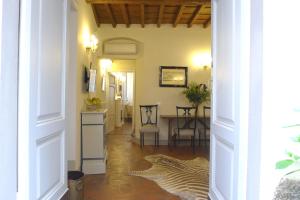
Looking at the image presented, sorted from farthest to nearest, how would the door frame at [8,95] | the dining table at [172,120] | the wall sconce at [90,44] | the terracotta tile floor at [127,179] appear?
1. the dining table at [172,120]
2. the wall sconce at [90,44]
3. the terracotta tile floor at [127,179]
4. the door frame at [8,95]

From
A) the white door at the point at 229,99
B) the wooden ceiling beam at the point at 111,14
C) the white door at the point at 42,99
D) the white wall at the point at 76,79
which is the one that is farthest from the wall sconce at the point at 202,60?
the white door at the point at 42,99

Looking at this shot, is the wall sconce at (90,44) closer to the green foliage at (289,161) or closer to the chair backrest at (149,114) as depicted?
the chair backrest at (149,114)

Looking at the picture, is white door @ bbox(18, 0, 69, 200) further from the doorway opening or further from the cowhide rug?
the doorway opening

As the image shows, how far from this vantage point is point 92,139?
478cm

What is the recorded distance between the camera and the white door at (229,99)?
5.33 feet

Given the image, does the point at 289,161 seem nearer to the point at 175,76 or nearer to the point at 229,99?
the point at 229,99

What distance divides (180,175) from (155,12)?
3.93m

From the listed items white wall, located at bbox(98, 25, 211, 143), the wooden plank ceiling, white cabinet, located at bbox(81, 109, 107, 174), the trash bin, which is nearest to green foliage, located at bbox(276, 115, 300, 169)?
the trash bin

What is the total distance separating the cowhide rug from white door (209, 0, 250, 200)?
4.68ft

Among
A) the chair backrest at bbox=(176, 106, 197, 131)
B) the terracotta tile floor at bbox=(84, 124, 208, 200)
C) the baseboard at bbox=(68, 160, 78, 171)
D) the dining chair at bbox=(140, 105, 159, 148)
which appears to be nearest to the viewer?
the terracotta tile floor at bbox=(84, 124, 208, 200)

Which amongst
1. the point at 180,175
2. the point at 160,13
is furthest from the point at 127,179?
the point at 160,13

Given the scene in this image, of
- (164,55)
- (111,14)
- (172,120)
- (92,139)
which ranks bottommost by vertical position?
(92,139)

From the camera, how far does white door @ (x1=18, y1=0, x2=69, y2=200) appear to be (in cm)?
155

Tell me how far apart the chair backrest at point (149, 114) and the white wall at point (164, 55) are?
0.18 m
